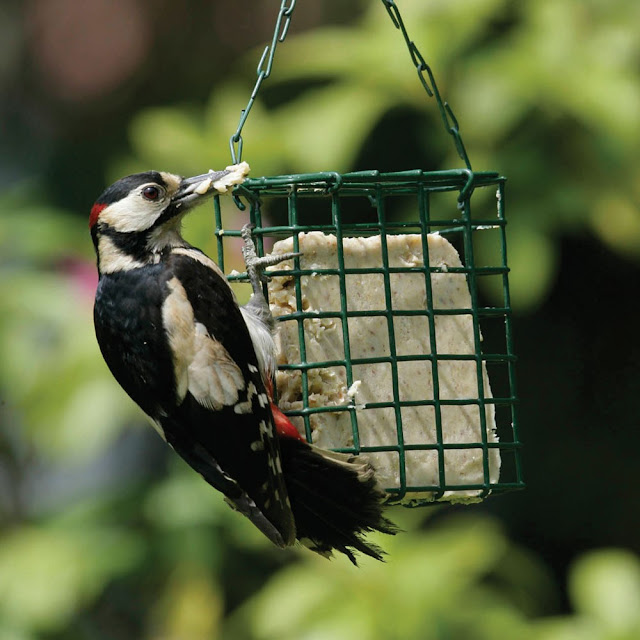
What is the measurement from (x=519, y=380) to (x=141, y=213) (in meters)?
3.01

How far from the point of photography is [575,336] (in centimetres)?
598

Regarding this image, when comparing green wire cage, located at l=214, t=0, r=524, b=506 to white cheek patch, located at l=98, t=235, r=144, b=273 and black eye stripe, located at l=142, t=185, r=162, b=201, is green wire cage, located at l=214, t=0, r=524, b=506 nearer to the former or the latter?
black eye stripe, located at l=142, t=185, r=162, b=201

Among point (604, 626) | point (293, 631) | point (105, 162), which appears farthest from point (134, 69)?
point (604, 626)

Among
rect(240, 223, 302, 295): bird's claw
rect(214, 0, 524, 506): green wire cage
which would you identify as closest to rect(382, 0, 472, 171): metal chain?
rect(214, 0, 524, 506): green wire cage

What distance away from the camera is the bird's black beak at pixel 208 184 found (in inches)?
127

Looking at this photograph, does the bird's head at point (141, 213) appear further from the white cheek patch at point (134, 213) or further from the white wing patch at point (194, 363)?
the white wing patch at point (194, 363)

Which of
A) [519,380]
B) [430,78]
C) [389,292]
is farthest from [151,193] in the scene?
[519,380]

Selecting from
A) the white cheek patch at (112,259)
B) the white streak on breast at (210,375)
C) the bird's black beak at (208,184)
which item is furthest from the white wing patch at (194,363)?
the bird's black beak at (208,184)

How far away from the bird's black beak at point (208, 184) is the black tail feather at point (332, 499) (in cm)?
70

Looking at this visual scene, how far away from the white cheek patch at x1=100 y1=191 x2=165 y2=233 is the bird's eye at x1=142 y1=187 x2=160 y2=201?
0.01 meters

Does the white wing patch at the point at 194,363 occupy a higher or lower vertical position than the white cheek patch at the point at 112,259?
lower

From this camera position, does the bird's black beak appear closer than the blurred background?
Yes

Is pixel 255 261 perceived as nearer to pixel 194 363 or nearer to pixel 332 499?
pixel 194 363

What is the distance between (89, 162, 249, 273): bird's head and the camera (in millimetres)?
3381
